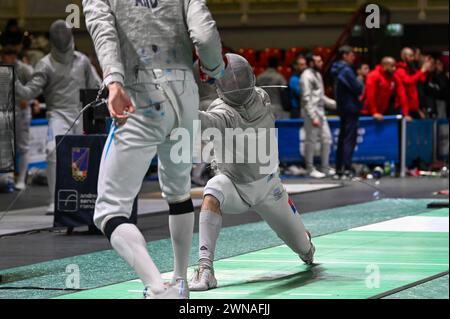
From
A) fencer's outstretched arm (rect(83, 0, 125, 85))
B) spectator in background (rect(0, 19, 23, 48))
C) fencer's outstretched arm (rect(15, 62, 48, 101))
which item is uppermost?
fencer's outstretched arm (rect(83, 0, 125, 85))

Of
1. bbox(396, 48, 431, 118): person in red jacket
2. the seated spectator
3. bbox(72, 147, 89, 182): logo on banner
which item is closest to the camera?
bbox(72, 147, 89, 182): logo on banner

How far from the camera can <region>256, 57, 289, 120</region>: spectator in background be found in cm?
1872

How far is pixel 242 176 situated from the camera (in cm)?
762

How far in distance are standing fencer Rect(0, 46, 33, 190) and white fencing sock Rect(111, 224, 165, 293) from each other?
30.9 feet

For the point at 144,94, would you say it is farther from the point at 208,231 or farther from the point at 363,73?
the point at 363,73

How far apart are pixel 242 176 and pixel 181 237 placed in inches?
54.8

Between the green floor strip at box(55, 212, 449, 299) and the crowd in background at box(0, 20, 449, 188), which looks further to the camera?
the crowd in background at box(0, 20, 449, 188)

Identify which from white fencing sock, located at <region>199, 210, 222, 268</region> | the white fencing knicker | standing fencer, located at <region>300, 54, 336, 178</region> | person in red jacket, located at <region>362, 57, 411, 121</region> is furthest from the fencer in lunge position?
person in red jacket, located at <region>362, 57, 411, 121</region>

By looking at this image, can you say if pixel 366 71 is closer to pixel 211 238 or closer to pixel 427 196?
pixel 427 196

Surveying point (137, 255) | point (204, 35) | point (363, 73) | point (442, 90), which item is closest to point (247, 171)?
point (204, 35)

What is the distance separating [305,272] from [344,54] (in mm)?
10490

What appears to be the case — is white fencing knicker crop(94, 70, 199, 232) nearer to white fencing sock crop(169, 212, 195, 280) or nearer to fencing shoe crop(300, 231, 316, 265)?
white fencing sock crop(169, 212, 195, 280)
